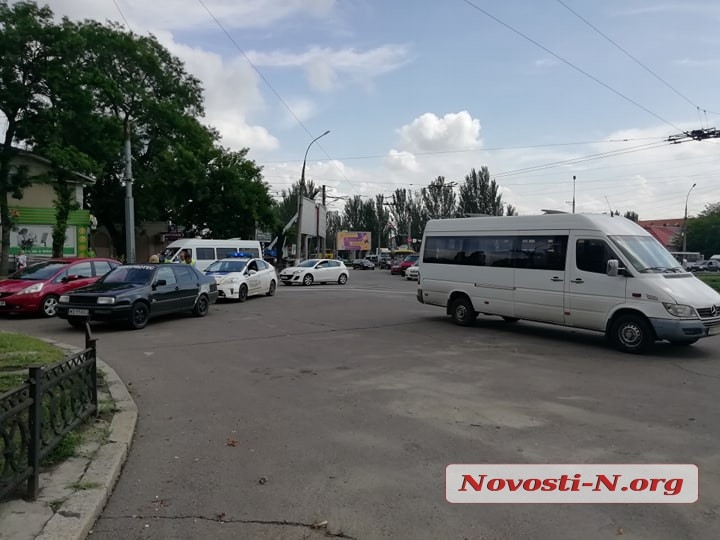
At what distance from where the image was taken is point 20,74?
2773 cm

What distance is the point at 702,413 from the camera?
20.5 ft

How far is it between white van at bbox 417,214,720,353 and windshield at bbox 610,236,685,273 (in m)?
0.02

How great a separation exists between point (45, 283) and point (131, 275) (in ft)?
9.12

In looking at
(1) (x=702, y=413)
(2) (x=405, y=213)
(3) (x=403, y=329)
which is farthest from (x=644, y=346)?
(2) (x=405, y=213)

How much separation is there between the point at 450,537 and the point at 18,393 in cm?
293

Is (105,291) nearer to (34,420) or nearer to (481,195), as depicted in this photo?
(34,420)

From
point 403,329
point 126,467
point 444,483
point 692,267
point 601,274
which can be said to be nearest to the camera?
point 444,483

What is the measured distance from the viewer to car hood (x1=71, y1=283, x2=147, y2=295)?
12064mm

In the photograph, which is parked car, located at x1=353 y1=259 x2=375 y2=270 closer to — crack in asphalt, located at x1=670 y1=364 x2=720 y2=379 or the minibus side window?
the minibus side window

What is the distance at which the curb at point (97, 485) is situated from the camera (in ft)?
11.2

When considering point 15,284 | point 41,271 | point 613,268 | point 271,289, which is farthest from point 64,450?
point 271,289

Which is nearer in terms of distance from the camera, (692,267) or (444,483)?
(444,483)

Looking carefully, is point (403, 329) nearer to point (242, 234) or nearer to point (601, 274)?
point (601, 274)

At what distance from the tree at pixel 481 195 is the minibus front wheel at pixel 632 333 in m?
62.5
